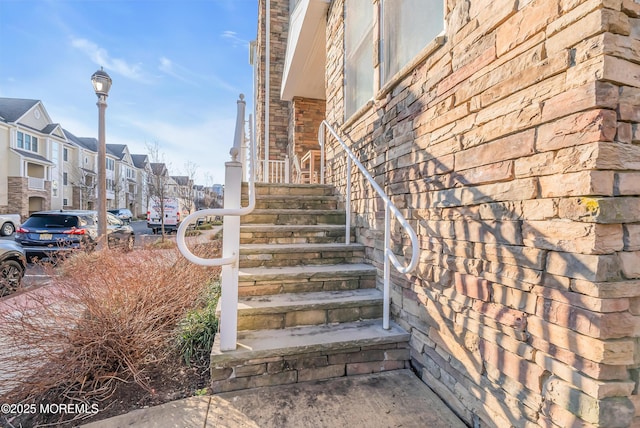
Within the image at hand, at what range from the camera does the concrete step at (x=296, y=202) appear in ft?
12.0

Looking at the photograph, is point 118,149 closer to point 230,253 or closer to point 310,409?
point 230,253

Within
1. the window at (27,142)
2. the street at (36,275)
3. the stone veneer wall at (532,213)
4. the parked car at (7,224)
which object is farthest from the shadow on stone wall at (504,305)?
the window at (27,142)

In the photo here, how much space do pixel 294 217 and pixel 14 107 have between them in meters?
27.5

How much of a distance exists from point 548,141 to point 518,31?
1.84 ft

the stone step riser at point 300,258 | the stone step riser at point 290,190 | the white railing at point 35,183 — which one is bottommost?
the stone step riser at point 300,258

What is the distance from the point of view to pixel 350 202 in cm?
340

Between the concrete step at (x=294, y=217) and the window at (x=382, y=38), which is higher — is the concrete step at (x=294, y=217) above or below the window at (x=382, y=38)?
below

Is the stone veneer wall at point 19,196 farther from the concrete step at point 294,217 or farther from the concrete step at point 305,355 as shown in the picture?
the concrete step at point 305,355

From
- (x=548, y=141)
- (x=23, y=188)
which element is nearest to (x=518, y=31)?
(x=548, y=141)

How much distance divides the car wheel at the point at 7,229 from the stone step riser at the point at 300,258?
17635 millimetres

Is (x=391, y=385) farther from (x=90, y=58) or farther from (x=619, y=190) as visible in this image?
(x=90, y=58)

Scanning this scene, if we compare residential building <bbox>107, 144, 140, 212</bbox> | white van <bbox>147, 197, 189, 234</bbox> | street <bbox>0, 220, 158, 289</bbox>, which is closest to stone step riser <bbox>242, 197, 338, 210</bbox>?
street <bbox>0, 220, 158, 289</bbox>

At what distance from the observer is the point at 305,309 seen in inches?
90.3

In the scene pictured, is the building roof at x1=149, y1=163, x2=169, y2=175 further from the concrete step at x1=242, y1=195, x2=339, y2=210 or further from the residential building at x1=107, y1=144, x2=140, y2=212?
the residential building at x1=107, y1=144, x2=140, y2=212
